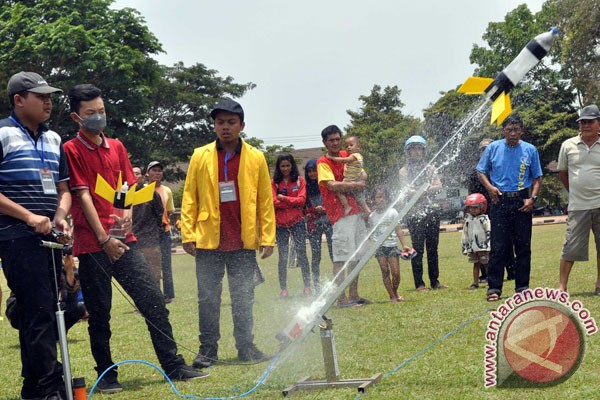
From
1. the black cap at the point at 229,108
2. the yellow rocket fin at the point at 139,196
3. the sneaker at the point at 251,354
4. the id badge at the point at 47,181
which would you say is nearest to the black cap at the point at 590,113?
the black cap at the point at 229,108

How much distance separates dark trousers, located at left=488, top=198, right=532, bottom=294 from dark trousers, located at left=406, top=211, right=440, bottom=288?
4.24 ft

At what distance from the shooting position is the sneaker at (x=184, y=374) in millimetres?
5801

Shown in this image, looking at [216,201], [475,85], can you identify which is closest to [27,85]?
[216,201]

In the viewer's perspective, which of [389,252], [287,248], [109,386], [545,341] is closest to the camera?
[545,341]

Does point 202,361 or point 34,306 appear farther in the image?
point 202,361

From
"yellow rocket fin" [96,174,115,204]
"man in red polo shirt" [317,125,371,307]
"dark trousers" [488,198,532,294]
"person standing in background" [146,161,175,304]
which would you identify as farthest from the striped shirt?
"person standing in background" [146,161,175,304]

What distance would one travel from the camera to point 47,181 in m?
5.13

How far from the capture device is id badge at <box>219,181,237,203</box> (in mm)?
6438

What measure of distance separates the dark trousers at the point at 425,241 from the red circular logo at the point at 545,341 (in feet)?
18.7

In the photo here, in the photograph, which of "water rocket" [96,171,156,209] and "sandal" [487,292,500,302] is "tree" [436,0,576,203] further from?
"water rocket" [96,171,156,209]

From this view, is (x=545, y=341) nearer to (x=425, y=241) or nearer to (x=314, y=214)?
(x=425, y=241)

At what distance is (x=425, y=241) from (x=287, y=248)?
194cm

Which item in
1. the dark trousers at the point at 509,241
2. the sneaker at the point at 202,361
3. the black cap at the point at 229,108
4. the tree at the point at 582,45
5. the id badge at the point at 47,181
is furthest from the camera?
the tree at the point at 582,45

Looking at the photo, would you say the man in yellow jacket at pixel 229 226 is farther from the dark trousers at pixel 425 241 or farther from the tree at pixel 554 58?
the tree at pixel 554 58
